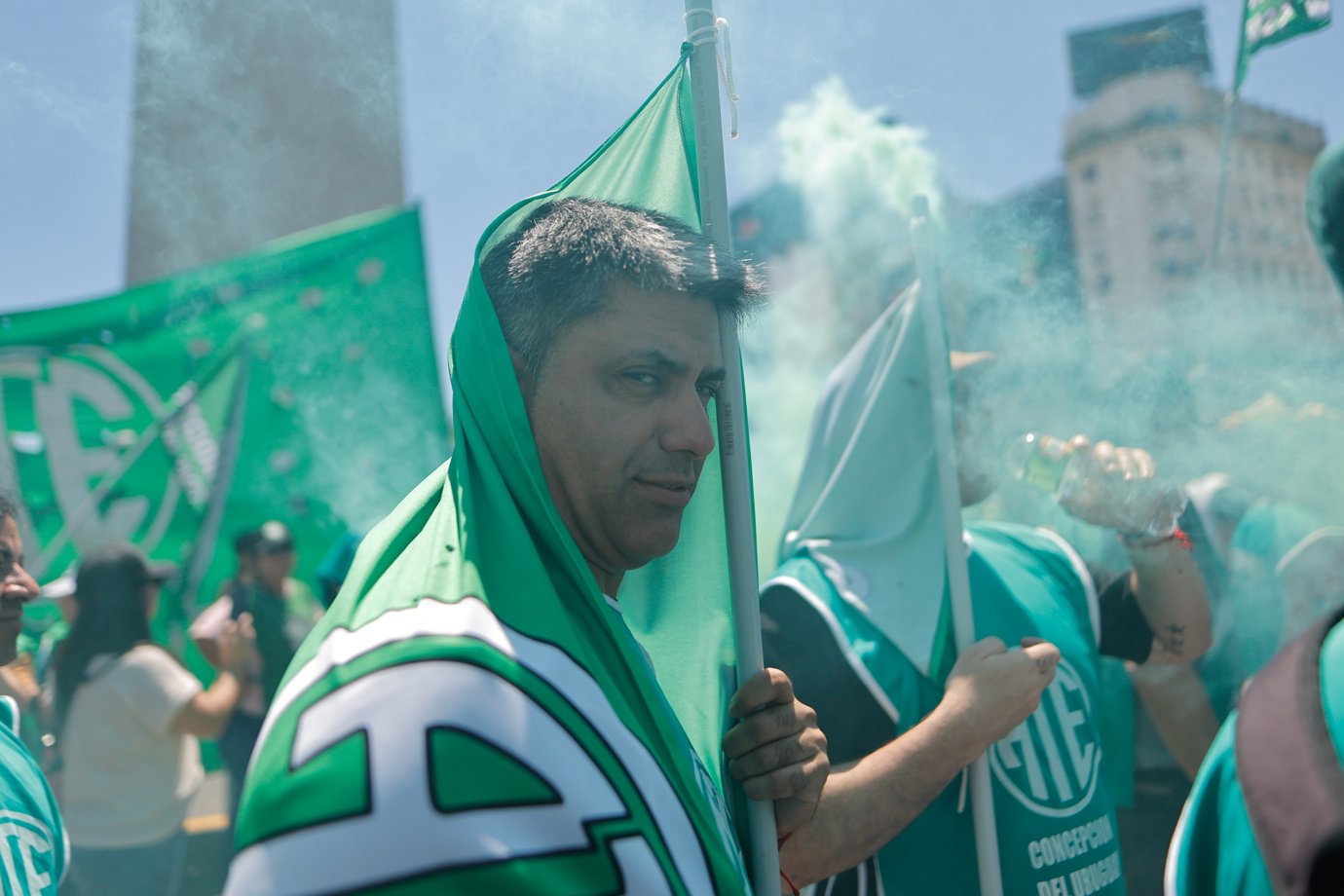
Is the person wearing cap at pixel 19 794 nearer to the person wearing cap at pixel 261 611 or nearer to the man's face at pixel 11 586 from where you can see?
the man's face at pixel 11 586

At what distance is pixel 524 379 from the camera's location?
1423 mm

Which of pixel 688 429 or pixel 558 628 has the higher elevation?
pixel 688 429

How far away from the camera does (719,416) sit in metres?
1.60

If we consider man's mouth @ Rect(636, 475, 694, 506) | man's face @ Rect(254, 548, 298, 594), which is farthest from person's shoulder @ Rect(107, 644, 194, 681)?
man's mouth @ Rect(636, 475, 694, 506)

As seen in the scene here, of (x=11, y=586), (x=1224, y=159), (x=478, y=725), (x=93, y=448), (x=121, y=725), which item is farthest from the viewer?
(x=93, y=448)

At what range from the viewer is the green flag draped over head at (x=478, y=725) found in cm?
92

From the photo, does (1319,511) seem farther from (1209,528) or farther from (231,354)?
(231,354)

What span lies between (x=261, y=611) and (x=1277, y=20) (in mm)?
4923

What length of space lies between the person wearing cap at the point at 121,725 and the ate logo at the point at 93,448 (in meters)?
0.84

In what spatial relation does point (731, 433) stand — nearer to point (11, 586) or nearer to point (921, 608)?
point (921, 608)

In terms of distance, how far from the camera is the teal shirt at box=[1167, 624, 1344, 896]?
0.90m

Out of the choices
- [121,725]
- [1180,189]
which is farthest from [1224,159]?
[121,725]

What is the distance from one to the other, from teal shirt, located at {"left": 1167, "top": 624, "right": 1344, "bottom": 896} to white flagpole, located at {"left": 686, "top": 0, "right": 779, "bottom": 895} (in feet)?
1.88

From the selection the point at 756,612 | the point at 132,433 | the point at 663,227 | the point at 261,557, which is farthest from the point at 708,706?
the point at 132,433
